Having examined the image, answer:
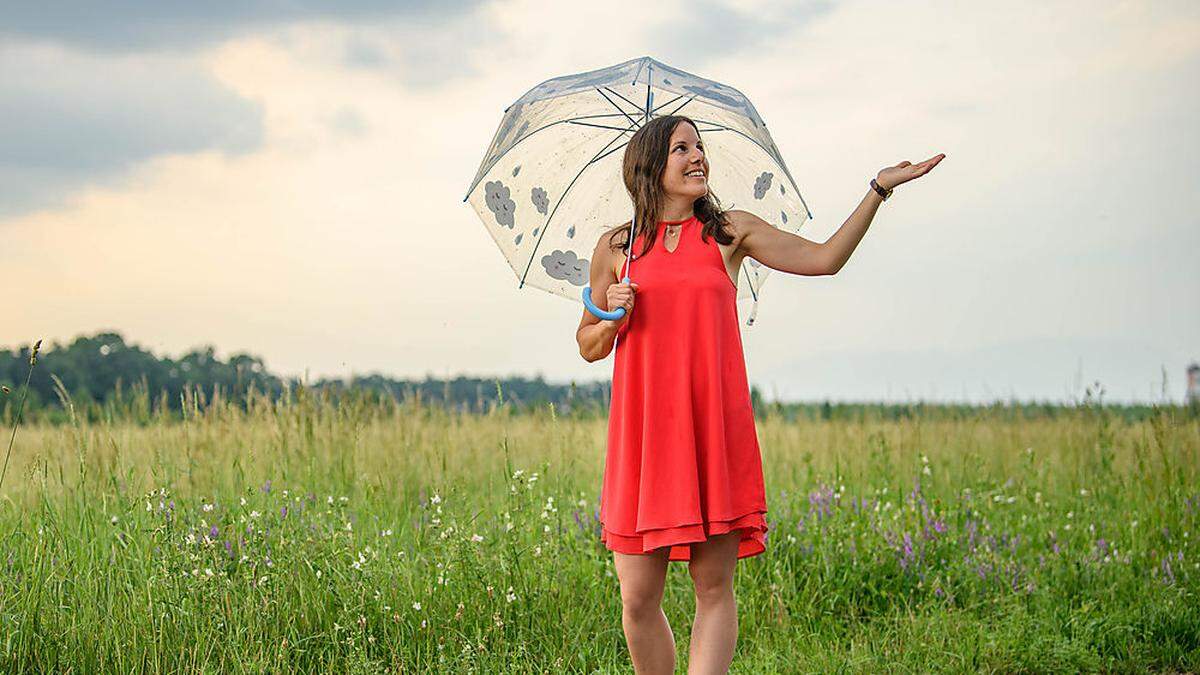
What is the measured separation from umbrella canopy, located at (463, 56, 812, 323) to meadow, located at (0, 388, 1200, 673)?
4.10ft

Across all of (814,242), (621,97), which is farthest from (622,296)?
(621,97)

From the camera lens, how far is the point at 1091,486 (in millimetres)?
8055

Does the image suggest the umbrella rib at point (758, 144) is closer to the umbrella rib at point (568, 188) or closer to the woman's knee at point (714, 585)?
the umbrella rib at point (568, 188)

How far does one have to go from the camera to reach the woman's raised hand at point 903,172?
3566 mm

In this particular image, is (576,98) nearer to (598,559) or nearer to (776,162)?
(776,162)

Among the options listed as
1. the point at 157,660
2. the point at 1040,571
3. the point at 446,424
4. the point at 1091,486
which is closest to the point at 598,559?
the point at 157,660

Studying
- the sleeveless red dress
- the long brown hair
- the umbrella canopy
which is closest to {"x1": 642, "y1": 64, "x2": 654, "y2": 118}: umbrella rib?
the umbrella canopy

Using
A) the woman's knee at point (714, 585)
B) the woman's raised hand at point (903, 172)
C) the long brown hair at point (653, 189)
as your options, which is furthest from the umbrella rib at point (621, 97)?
the woman's knee at point (714, 585)

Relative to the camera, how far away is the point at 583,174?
174 inches

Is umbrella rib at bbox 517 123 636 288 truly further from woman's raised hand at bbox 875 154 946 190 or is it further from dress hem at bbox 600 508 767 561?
dress hem at bbox 600 508 767 561

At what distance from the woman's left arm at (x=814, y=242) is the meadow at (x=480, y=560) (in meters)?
1.97

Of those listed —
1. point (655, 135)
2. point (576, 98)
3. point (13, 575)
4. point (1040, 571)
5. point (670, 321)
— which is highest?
point (576, 98)

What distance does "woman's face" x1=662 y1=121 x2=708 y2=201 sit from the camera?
3.67 meters

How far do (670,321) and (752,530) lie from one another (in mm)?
738
